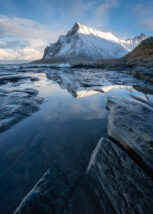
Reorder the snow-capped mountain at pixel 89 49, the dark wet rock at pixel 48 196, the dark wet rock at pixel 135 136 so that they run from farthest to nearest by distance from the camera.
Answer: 1. the snow-capped mountain at pixel 89 49
2. the dark wet rock at pixel 135 136
3. the dark wet rock at pixel 48 196

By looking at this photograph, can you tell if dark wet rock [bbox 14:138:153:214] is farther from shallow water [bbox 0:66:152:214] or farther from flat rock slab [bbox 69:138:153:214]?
shallow water [bbox 0:66:152:214]

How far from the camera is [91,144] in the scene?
2402 mm

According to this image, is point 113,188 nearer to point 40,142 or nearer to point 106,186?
point 106,186

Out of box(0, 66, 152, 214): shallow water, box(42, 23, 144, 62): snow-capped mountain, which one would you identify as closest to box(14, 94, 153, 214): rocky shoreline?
box(0, 66, 152, 214): shallow water

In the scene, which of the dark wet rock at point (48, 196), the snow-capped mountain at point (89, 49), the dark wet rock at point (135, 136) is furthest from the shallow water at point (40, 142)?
the snow-capped mountain at point (89, 49)

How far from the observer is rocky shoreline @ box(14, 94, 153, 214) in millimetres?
1219

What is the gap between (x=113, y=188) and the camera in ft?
4.51

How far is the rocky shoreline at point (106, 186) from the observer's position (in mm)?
1219

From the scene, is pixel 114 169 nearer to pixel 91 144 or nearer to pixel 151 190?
pixel 151 190

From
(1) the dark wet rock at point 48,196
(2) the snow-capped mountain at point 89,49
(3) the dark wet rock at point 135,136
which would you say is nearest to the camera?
(1) the dark wet rock at point 48,196

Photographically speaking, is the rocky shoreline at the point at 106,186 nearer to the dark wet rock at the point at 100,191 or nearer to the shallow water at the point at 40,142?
the dark wet rock at the point at 100,191

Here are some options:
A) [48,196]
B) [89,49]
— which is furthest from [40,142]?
[89,49]

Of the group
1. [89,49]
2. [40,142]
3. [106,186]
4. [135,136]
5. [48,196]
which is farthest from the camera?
[89,49]

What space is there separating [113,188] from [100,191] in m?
0.20
